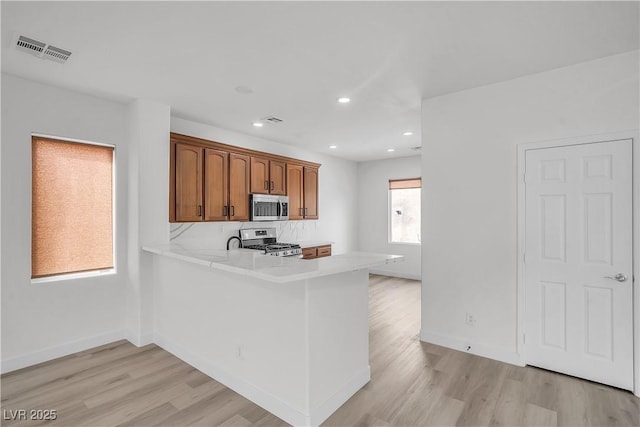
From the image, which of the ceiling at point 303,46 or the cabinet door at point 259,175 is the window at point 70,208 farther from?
the cabinet door at point 259,175

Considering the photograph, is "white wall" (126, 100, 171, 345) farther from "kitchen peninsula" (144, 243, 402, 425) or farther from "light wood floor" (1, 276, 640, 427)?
"kitchen peninsula" (144, 243, 402, 425)

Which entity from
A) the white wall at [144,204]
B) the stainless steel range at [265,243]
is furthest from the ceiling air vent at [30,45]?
the stainless steel range at [265,243]

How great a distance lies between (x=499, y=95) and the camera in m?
3.03

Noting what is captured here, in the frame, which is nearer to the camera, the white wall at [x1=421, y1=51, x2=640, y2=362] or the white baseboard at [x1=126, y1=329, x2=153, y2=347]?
the white wall at [x1=421, y1=51, x2=640, y2=362]

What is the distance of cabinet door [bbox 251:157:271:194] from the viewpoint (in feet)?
16.2

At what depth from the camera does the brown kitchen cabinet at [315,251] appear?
18.1ft

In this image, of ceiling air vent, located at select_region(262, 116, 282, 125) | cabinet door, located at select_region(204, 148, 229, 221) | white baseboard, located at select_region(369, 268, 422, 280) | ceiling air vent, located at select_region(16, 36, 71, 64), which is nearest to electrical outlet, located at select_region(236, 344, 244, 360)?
cabinet door, located at select_region(204, 148, 229, 221)

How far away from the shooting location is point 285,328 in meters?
2.16

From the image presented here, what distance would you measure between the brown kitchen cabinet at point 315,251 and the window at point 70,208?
9.39 ft

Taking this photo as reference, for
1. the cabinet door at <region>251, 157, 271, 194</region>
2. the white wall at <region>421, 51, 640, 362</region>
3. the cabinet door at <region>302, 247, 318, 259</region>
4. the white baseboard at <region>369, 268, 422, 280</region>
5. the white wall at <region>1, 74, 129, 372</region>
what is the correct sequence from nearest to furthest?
the white wall at <region>421, 51, 640, 362</region> < the white wall at <region>1, 74, 129, 372</region> < the cabinet door at <region>251, 157, 271, 194</region> < the cabinet door at <region>302, 247, 318, 259</region> < the white baseboard at <region>369, 268, 422, 280</region>

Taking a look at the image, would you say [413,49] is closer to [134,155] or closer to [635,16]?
[635,16]

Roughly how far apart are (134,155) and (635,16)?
4316 millimetres

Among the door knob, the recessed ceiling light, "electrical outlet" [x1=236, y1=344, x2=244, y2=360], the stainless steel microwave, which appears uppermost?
the recessed ceiling light

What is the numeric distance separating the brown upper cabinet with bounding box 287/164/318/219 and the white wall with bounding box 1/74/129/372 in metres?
2.73
